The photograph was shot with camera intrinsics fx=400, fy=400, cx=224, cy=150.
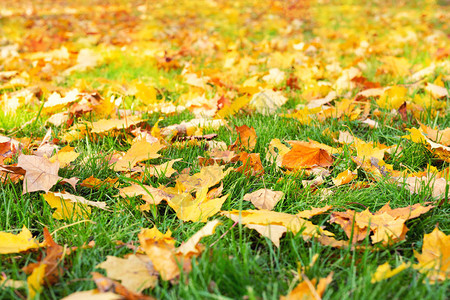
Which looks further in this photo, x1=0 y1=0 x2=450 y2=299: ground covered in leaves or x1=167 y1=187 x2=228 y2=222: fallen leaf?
x1=167 y1=187 x2=228 y2=222: fallen leaf

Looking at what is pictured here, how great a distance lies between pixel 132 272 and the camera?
1022mm

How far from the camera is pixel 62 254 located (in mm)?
1122

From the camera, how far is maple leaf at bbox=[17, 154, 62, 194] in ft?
4.60

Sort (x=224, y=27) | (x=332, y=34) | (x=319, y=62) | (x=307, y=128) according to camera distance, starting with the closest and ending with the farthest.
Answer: (x=307, y=128), (x=319, y=62), (x=332, y=34), (x=224, y=27)

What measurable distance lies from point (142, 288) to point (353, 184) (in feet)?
3.01

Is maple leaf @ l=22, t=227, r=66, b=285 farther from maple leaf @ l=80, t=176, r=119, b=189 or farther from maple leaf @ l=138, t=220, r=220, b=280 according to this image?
maple leaf @ l=80, t=176, r=119, b=189

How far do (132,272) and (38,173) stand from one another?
0.65 metres

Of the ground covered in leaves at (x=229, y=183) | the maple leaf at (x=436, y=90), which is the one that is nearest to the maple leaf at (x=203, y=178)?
the ground covered in leaves at (x=229, y=183)

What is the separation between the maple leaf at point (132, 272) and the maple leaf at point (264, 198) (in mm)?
471

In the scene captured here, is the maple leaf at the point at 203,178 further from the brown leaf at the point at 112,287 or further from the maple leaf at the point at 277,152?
the brown leaf at the point at 112,287

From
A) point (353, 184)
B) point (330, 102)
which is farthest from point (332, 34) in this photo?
point (353, 184)

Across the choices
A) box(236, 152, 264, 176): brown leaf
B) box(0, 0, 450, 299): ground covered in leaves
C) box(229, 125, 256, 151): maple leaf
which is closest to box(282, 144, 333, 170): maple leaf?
box(0, 0, 450, 299): ground covered in leaves

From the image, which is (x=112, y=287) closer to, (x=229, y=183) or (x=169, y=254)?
(x=169, y=254)

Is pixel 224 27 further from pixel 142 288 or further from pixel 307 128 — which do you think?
pixel 142 288
